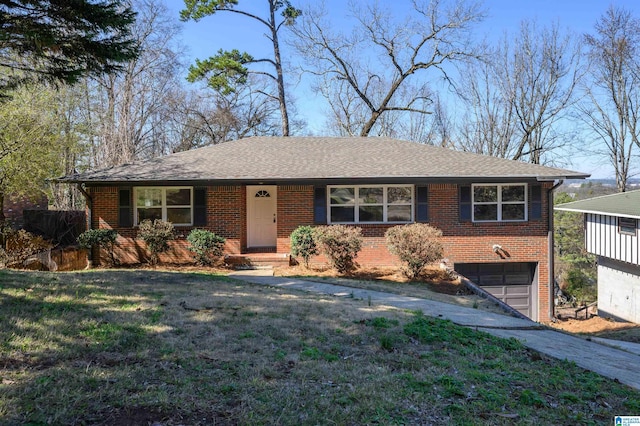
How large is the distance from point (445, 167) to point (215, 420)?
38.3ft

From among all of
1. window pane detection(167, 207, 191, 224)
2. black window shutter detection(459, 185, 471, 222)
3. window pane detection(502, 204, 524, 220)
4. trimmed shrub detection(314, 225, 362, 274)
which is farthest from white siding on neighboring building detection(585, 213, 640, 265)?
window pane detection(167, 207, 191, 224)

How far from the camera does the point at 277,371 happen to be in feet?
12.4

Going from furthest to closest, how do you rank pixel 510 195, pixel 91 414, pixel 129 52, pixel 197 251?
pixel 510 195
pixel 197 251
pixel 129 52
pixel 91 414

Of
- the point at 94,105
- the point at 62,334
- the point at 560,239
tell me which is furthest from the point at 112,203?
the point at 560,239

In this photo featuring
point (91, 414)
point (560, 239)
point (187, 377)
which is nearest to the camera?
point (91, 414)

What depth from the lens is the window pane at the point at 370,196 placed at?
13000 millimetres

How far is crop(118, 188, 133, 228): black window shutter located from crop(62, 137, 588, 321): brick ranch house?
3 cm

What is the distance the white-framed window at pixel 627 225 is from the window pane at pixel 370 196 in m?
9.07

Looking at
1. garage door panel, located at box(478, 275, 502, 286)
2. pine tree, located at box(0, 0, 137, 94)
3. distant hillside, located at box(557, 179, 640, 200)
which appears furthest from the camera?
distant hillside, located at box(557, 179, 640, 200)

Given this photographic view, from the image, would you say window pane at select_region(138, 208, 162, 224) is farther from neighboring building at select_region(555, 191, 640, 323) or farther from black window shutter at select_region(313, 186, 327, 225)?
neighboring building at select_region(555, 191, 640, 323)

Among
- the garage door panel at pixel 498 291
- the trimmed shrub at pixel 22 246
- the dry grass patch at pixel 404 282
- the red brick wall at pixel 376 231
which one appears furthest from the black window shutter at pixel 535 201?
the trimmed shrub at pixel 22 246

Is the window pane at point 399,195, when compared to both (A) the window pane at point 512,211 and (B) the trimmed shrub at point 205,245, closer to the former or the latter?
(A) the window pane at point 512,211

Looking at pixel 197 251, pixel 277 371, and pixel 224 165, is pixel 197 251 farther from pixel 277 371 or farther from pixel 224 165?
pixel 277 371

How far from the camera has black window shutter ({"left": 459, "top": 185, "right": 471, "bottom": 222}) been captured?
42.1 ft
